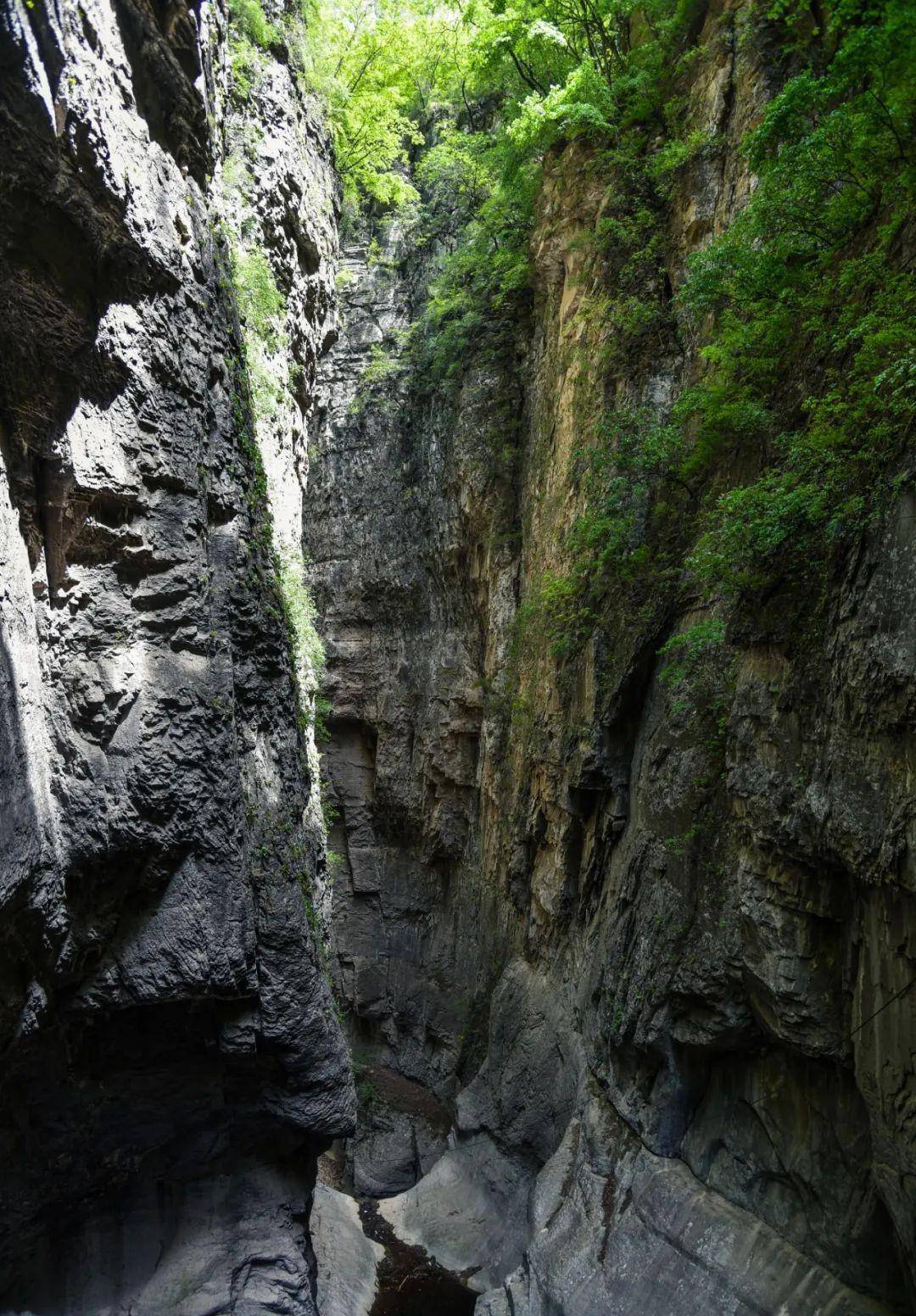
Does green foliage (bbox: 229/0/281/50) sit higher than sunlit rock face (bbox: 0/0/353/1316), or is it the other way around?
green foliage (bbox: 229/0/281/50)

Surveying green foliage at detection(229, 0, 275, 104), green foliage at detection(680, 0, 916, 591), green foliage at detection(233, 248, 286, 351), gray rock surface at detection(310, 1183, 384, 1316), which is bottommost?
gray rock surface at detection(310, 1183, 384, 1316)

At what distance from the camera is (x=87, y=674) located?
7055 mm

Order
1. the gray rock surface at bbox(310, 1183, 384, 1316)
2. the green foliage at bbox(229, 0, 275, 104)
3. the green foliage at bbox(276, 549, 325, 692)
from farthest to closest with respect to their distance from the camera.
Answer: the green foliage at bbox(276, 549, 325, 692), the gray rock surface at bbox(310, 1183, 384, 1316), the green foliage at bbox(229, 0, 275, 104)

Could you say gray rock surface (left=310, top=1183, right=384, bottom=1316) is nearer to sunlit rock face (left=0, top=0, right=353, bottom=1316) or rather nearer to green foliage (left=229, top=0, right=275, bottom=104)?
sunlit rock face (left=0, top=0, right=353, bottom=1316)

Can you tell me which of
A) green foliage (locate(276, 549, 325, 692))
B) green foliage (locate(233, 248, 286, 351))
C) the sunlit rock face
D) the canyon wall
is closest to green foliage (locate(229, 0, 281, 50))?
the sunlit rock face

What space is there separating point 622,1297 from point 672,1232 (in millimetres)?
885

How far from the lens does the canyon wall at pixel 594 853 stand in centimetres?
615

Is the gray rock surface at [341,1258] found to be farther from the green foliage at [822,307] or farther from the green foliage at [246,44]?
the green foliage at [246,44]

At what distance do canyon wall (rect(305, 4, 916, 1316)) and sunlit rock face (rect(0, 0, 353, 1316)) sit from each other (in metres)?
3.70

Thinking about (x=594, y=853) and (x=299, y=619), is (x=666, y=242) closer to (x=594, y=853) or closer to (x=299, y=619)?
(x=299, y=619)

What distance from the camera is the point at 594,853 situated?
38.2ft

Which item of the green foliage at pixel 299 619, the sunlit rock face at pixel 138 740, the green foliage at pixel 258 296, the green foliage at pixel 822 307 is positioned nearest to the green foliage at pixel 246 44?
the sunlit rock face at pixel 138 740

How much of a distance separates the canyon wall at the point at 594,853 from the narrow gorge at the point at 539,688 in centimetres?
6

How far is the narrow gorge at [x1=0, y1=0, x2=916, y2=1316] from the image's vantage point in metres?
6.10
